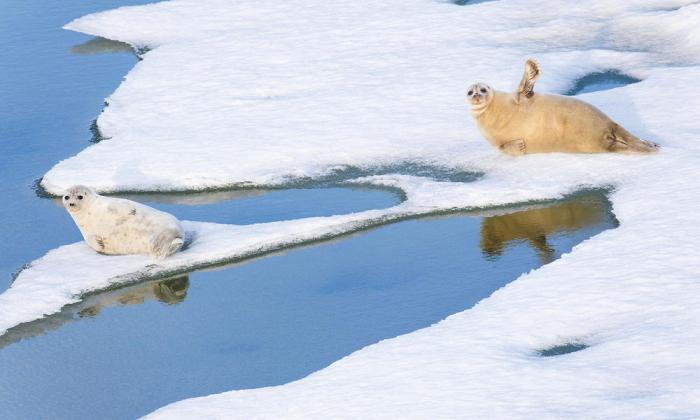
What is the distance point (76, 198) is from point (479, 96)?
3.15 m

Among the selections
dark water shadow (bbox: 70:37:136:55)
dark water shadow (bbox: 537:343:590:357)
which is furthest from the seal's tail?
dark water shadow (bbox: 70:37:136:55)

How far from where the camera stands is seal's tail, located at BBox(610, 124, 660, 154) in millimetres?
9133

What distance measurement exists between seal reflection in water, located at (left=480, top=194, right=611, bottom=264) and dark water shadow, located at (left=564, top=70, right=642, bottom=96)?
7.86 ft

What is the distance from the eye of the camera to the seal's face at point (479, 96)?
31.3ft

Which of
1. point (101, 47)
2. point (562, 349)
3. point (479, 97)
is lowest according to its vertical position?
point (562, 349)

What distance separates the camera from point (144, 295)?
810 centimetres

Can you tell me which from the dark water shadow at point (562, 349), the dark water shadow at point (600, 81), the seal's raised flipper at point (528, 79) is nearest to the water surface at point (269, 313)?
the dark water shadow at point (562, 349)

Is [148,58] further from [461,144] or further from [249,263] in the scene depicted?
[249,263]

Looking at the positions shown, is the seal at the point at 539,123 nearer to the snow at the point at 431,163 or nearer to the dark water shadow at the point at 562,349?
the snow at the point at 431,163

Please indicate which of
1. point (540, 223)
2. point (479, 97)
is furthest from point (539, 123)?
point (540, 223)

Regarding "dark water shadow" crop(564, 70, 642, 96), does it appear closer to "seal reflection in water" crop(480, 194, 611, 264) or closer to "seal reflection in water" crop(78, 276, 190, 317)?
"seal reflection in water" crop(480, 194, 611, 264)

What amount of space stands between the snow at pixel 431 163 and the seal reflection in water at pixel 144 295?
0.11 m

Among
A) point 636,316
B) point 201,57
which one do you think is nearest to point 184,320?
point 636,316

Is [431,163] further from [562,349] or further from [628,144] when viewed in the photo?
[562,349]
